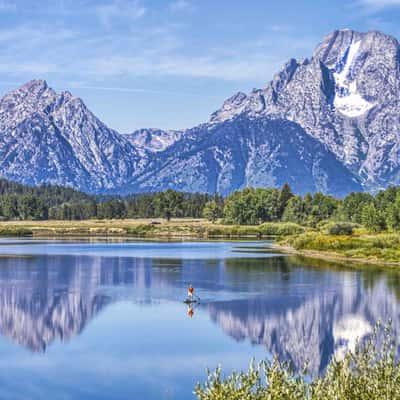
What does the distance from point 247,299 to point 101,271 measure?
31.9 meters

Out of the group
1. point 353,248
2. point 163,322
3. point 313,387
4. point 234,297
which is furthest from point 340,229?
point 313,387

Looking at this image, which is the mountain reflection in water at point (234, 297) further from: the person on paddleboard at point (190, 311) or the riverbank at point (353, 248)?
→ the riverbank at point (353, 248)

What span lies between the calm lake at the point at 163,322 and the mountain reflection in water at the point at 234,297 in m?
0.11

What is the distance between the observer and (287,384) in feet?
71.9

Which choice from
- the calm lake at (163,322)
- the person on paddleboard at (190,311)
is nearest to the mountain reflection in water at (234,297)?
the calm lake at (163,322)

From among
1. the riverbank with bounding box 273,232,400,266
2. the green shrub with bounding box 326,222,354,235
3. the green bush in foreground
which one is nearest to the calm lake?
the riverbank with bounding box 273,232,400,266

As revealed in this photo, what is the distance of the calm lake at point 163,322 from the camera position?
40250 mm

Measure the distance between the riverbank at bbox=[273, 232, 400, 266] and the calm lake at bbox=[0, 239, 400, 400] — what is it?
11.2 meters

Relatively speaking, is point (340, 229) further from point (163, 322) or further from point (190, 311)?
point (163, 322)

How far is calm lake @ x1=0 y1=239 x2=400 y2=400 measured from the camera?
40250 mm

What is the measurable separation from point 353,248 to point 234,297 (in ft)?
176

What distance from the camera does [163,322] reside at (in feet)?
181

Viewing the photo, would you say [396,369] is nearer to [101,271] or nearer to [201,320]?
[201,320]

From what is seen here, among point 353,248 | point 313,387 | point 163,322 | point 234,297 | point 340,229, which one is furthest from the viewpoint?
point 340,229
